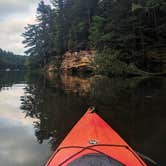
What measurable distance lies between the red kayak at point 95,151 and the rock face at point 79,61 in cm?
3318

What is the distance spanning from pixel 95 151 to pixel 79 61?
3949 cm

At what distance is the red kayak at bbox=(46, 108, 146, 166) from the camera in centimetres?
510

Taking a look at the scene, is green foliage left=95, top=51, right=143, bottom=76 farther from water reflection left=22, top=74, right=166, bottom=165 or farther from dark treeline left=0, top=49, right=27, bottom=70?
dark treeline left=0, top=49, right=27, bottom=70

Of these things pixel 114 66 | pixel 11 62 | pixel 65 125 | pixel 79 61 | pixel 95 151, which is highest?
pixel 11 62

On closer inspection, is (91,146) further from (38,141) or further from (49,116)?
(49,116)

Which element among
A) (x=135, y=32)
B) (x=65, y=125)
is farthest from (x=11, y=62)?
(x=65, y=125)

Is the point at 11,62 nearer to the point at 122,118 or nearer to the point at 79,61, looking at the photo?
the point at 79,61

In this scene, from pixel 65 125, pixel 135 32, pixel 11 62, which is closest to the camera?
pixel 65 125

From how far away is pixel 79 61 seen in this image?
44.4 metres

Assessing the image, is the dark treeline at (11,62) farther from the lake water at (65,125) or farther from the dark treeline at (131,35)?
the lake water at (65,125)

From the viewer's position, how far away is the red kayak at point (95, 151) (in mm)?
5098

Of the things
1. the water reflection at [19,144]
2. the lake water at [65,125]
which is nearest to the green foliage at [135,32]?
the lake water at [65,125]

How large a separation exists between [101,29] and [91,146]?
3276 cm

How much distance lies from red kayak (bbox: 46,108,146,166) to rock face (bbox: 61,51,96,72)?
33.2m
